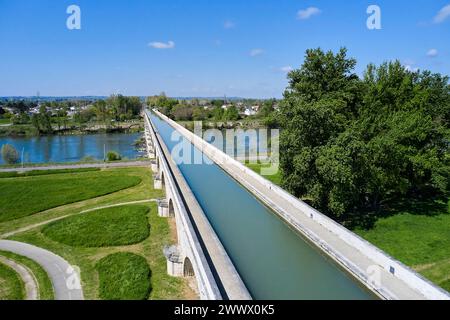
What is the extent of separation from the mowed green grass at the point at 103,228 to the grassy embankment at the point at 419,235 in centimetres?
1527

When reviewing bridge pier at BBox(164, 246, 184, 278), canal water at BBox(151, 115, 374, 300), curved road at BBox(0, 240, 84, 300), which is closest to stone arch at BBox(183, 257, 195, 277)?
bridge pier at BBox(164, 246, 184, 278)

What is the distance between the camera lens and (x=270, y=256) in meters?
15.8

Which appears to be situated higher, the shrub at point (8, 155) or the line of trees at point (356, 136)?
the line of trees at point (356, 136)

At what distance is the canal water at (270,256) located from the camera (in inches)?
508

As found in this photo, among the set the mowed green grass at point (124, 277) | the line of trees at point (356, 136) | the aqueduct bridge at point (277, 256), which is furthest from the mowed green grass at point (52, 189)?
the line of trees at point (356, 136)

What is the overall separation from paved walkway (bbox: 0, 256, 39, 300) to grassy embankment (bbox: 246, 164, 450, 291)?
754 inches

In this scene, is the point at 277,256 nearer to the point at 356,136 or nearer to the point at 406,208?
the point at 356,136

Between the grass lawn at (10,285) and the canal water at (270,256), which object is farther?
the grass lawn at (10,285)

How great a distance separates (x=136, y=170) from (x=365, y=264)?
36.0 meters

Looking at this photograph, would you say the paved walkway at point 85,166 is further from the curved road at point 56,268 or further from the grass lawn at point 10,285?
the grass lawn at point 10,285

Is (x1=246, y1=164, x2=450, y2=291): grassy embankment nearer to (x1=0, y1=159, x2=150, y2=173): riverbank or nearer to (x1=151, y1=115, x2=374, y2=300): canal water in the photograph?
(x1=151, y1=115, x2=374, y2=300): canal water

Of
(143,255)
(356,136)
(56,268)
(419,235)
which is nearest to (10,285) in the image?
(56,268)

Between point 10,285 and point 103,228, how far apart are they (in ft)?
25.5
